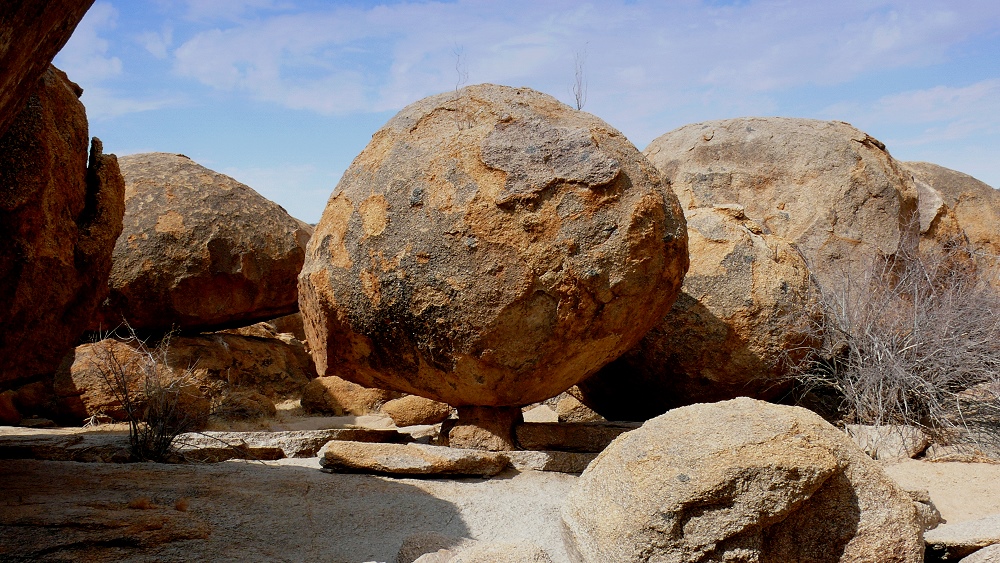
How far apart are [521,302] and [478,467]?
99cm

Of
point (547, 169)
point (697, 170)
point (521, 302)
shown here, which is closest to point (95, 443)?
point (521, 302)

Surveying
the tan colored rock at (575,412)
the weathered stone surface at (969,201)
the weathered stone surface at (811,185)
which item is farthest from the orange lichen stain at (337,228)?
the weathered stone surface at (969,201)

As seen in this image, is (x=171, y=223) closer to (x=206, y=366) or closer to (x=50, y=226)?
(x=206, y=366)

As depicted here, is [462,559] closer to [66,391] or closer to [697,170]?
[66,391]

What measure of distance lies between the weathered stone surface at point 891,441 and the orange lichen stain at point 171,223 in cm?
585

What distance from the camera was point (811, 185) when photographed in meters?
8.39

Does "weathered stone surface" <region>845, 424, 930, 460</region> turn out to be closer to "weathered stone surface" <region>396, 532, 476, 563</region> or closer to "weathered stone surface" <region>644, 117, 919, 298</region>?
"weathered stone surface" <region>644, 117, 919, 298</region>

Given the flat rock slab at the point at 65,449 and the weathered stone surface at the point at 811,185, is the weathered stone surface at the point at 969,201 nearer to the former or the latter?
the weathered stone surface at the point at 811,185

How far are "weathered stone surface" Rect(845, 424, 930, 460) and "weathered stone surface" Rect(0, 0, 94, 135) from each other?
16.2 ft

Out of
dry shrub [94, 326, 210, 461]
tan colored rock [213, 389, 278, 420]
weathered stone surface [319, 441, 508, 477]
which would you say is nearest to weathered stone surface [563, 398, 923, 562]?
weathered stone surface [319, 441, 508, 477]

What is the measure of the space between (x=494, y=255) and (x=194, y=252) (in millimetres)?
4204

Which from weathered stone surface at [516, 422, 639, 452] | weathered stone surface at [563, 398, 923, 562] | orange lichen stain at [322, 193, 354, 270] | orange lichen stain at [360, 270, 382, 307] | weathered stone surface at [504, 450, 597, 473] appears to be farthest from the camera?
weathered stone surface at [516, 422, 639, 452]

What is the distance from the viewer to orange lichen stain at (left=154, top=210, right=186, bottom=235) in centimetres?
756

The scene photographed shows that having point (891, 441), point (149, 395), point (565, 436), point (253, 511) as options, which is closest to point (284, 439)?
point (149, 395)
